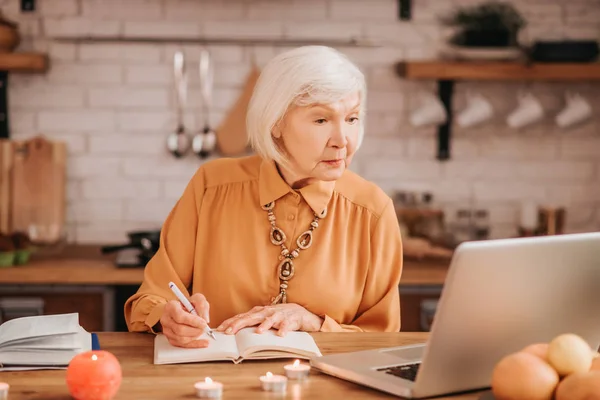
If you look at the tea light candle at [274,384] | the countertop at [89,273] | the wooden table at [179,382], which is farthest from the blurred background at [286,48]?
the tea light candle at [274,384]

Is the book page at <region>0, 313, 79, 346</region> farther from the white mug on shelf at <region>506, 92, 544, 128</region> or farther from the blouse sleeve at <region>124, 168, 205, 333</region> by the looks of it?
the white mug on shelf at <region>506, 92, 544, 128</region>

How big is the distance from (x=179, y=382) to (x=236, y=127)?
2.48 m

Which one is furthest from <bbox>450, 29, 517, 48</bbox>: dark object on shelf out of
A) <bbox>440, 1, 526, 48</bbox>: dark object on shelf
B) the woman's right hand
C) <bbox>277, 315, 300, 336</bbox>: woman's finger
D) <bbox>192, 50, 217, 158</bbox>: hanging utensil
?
the woman's right hand

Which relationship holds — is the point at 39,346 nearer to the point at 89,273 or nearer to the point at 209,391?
the point at 209,391

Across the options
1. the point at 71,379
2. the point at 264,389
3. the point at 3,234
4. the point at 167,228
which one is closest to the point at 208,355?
the point at 264,389

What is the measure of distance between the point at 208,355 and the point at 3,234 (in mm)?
2321

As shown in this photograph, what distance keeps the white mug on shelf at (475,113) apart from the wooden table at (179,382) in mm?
2288

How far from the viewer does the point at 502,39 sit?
381 cm

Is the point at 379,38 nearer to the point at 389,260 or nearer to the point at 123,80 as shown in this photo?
the point at 123,80

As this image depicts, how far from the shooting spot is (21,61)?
3.66 meters

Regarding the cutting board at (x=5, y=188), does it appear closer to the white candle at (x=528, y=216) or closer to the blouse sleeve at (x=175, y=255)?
the blouse sleeve at (x=175, y=255)

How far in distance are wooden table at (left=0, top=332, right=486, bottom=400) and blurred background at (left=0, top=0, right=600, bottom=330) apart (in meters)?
2.14

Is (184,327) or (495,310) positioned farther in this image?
(184,327)

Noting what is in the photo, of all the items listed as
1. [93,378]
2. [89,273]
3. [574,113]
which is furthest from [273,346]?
[574,113]
